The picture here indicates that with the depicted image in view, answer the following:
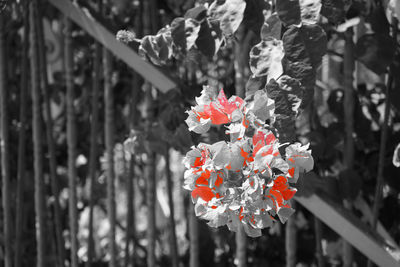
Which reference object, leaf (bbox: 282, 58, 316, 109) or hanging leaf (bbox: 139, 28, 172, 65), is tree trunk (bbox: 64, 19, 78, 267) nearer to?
hanging leaf (bbox: 139, 28, 172, 65)

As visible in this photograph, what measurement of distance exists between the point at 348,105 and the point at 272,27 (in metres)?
0.46

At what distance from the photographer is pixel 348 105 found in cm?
132

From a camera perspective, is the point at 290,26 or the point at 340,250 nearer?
the point at 290,26

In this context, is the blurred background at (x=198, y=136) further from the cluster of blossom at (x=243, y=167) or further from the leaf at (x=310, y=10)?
the cluster of blossom at (x=243, y=167)

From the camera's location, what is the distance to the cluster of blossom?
29.0 inches

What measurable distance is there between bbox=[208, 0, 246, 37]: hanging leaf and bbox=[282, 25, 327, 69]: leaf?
0.41 ft

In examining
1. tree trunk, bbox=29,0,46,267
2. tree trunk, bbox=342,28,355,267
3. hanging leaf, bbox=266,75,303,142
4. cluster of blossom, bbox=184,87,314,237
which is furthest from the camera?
tree trunk, bbox=29,0,46,267

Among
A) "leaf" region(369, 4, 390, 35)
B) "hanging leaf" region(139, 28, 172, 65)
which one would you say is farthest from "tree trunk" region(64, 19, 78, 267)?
"leaf" region(369, 4, 390, 35)

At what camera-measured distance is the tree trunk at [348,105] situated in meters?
1.29

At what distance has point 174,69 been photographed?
5.53 ft

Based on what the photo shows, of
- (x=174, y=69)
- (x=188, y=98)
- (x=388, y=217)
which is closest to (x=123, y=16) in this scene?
(x=174, y=69)

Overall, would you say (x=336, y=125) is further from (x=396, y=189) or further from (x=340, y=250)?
(x=340, y=250)

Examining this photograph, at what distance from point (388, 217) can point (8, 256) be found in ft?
3.72

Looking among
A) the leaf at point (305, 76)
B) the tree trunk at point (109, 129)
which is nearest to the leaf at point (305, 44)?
the leaf at point (305, 76)
